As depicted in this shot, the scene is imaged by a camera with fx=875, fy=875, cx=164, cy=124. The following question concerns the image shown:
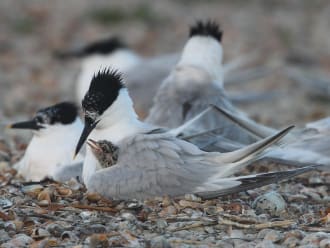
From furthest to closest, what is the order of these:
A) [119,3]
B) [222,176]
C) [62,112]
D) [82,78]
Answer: [119,3] → [82,78] → [62,112] → [222,176]

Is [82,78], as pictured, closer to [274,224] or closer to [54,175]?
[54,175]

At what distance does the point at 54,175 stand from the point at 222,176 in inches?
54.8

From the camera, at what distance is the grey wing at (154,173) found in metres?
4.71

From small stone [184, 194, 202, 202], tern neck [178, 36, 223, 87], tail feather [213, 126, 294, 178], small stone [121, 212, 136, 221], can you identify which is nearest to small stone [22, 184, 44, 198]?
small stone [121, 212, 136, 221]

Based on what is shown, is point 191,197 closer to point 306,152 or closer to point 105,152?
point 105,152

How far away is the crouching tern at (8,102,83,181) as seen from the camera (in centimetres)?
591

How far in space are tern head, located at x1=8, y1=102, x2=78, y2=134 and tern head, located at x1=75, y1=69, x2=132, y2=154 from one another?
1.07 metres

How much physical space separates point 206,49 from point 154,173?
2369 mm

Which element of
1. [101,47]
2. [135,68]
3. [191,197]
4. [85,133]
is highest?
[101,47]

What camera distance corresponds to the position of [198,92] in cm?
651

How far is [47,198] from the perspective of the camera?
15.7 ft

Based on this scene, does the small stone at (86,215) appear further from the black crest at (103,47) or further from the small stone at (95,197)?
the black crest at (103,47)

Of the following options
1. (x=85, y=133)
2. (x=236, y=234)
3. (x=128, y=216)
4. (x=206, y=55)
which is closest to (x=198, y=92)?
(x=206, y=55)

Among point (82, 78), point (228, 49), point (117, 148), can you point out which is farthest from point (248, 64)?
point (117, 148)
